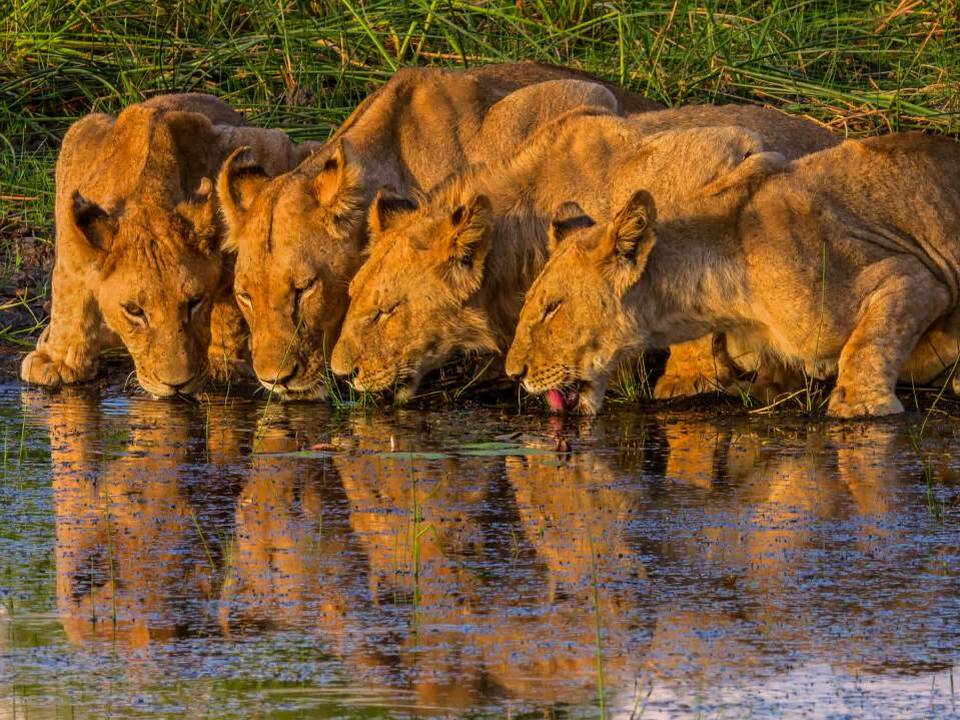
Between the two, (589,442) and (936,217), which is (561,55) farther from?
(589,442)

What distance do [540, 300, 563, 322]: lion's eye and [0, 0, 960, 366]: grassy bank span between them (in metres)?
3.47

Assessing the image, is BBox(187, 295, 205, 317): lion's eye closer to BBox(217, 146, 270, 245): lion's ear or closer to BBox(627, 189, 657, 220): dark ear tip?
BBox(217, 146, 270, 245): lion's ear

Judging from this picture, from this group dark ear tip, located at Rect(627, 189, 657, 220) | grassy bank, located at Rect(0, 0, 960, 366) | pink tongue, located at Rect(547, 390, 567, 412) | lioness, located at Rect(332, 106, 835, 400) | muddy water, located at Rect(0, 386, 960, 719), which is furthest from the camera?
grassy bank, located at Rect(0, 0, 960, 366)

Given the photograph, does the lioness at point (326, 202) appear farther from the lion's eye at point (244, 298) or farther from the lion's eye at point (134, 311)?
the lion's eye at point (134, 311)

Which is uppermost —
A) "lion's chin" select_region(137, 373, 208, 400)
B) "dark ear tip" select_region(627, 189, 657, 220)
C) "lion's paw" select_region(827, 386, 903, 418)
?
"dark ear tip" select_region(627, 189, 657, 220)

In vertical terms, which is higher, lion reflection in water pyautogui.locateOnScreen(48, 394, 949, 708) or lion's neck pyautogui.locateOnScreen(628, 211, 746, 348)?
lion's neck pyautogui.locateOnScreen(628, 211, 746, 348)

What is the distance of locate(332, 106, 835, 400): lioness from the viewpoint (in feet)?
26.2

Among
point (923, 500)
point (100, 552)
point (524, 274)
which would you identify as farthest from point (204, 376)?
point (923, 500)

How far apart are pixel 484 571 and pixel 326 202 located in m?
3.39

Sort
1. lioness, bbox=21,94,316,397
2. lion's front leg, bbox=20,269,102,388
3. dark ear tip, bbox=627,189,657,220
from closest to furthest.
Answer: dark ear tip, bbox=627,189,657,220 < lioness, bbox=21,94,316,397 < lion's front leg, bbox=20,269,102,388

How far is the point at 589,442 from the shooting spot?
722 cm

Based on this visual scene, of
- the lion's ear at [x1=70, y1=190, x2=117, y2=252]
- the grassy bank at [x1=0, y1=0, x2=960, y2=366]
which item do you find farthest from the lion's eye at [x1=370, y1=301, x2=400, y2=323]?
the grassy bank at [x1=0, y1=0, x2=960, y2=366]

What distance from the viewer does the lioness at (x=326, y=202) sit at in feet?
26.9

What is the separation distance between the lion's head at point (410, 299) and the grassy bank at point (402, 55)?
2.97 m
